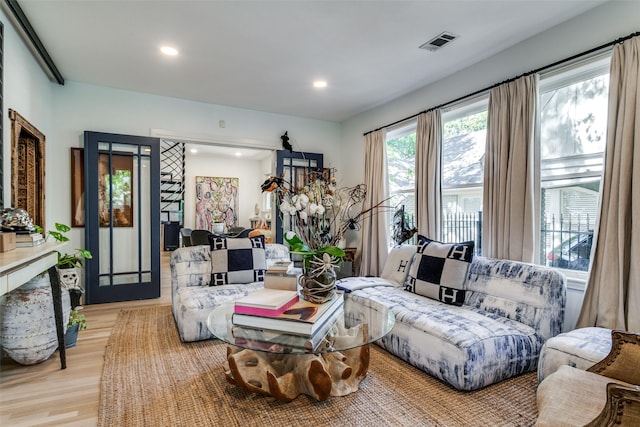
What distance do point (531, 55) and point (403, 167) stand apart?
191 cm

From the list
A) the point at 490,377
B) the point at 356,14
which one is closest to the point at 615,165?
the point at 490,377

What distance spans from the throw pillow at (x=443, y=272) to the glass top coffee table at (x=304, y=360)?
784mm

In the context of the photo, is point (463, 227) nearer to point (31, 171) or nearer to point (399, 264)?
point (399, 264)

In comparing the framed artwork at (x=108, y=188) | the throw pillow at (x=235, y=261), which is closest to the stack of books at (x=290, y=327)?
the throw pillow at (x=235, y=261)

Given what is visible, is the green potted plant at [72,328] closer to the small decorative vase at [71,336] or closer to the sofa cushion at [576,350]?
the small decorative vase at [71,336]

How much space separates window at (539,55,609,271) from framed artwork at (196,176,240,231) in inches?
316

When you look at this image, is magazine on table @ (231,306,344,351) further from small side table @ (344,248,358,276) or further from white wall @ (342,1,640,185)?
small side table @ (344,248,358,276)

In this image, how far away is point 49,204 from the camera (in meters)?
3.71

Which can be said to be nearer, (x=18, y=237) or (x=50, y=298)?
(x=18, y=237)

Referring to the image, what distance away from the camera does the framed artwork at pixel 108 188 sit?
12.8 ft

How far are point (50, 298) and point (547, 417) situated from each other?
302cm

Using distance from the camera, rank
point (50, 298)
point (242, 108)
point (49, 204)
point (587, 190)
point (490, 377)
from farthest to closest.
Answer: point (242, 108)
point (49, 204)
point (587, 190)
point (50, 298)
point (490, 377)

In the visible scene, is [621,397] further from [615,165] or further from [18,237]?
[18,237]

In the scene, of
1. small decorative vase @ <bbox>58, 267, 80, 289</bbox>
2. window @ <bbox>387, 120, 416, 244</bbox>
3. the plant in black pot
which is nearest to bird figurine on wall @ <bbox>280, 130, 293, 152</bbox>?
window @ <bbox>387, 120, 416, 244</bbox>
